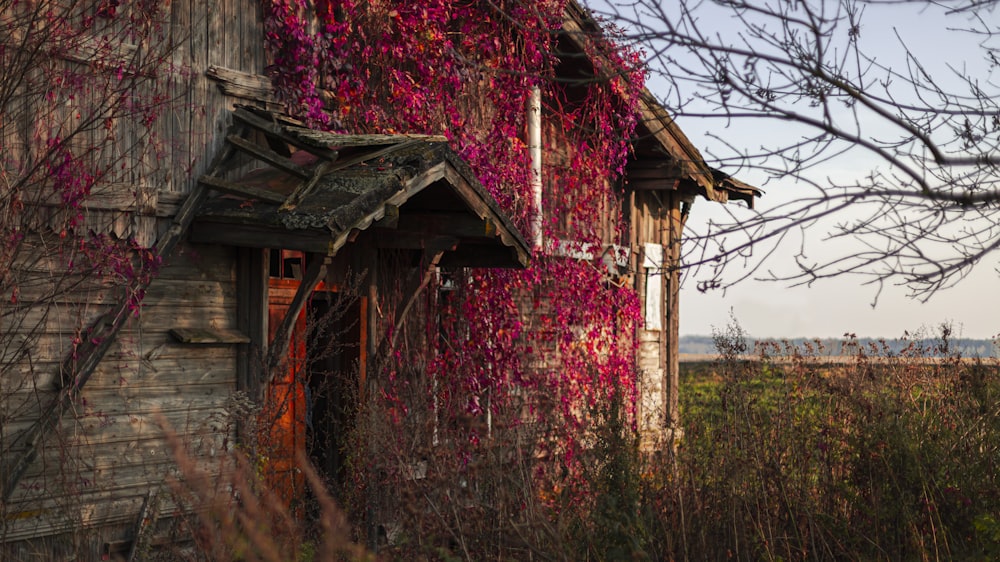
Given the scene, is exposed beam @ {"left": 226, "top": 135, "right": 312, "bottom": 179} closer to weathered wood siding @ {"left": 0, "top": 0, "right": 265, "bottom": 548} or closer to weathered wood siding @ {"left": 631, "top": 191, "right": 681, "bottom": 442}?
weathered wood siding @ {"left": 0, "top": 0, "right": 265, "bottom": 548}

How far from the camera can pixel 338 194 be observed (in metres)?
7.48

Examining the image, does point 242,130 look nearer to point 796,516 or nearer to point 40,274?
point 40,274

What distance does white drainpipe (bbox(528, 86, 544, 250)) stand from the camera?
1076 cm

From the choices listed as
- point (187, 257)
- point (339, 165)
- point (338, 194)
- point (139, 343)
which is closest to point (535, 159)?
point (339, 165)

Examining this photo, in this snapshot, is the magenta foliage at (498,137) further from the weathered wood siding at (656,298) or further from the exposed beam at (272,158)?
the exposed beam at (272,158)

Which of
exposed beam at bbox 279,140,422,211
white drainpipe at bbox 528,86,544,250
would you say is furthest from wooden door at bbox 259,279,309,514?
white drainpipe at bbox 528,86,544,250

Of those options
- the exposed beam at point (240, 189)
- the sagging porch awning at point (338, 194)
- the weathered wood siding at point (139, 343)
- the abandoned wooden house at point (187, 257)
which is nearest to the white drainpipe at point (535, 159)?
the abandoned wooden house at point (187, 257)

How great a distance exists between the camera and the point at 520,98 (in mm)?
10766

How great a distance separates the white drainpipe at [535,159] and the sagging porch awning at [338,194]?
6.59ft

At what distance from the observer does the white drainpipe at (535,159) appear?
10758mm

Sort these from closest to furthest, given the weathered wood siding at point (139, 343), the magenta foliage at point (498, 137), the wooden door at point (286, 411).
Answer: the weathered wood siding at point (139, 343), the wooden door at point (286, 411), the magenta foliage at point (498, 137)

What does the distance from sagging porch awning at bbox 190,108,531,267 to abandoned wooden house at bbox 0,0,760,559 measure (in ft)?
0.06

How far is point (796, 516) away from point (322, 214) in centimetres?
373

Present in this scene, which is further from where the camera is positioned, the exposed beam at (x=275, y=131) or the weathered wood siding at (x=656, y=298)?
the weathered wood siding at (x=656, y=298)
